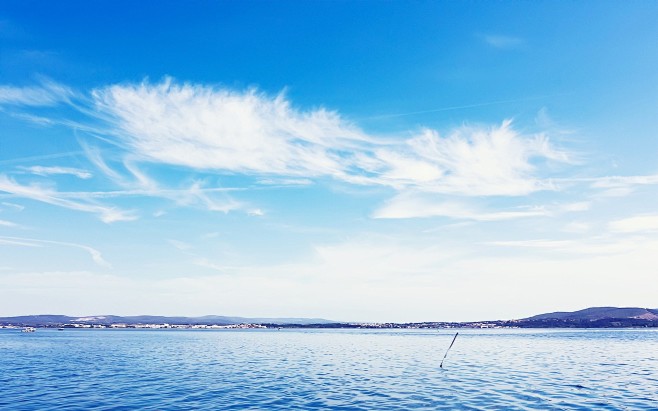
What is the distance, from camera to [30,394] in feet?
135

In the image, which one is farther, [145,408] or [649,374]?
[649,374]

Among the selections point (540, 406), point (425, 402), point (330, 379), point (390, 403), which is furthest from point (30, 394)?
point (540, 406)

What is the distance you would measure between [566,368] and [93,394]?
56.0 metres

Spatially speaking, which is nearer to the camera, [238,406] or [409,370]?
[238,406]

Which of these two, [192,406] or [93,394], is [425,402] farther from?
[93,394]

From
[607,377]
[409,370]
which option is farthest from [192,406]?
[607,377]

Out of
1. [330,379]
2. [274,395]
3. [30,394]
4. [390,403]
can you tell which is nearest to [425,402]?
[390,403]

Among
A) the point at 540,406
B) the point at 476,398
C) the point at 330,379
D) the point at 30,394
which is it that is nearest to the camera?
the point at 540,406

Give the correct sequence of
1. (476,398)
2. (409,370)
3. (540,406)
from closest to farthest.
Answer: (540,406), (476,398), (409,370)

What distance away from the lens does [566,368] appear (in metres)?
61.3

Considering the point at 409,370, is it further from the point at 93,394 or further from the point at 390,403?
the point at 93,394

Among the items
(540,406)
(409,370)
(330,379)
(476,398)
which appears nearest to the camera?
(540,406)

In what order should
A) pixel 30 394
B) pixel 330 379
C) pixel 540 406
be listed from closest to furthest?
pixel 540 406 → pixel 30 394 → pixel 330 379

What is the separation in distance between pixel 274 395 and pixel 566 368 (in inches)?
1648
